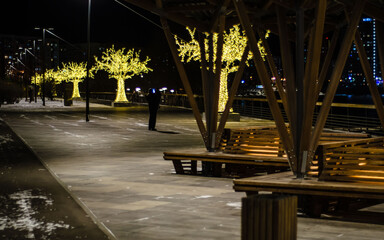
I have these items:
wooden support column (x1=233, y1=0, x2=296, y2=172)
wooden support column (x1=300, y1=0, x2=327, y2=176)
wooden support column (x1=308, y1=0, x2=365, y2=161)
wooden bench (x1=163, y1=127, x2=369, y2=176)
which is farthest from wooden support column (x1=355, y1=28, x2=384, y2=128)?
wooden support column (x1=300, y1=0, x2=327, y2=176)

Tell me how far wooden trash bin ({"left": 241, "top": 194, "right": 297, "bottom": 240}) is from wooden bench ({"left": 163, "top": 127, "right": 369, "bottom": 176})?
732cm

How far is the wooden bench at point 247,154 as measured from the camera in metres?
12.9

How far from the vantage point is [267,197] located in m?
5.21

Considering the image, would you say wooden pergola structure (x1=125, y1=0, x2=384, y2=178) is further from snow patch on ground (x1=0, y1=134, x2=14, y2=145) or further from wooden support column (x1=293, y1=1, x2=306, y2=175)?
snow patch on ground (x1=0, y1=134, x2=14, y2=145)

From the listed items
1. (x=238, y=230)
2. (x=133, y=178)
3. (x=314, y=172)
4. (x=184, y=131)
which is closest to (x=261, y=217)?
(x=238, y=230)

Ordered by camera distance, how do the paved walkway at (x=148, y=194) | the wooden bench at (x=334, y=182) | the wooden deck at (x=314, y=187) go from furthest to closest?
the wooden bench at (x=334, y=182)
the wooden deck at (x=314, y=187)
the paved walkway at (x=148, y=194)

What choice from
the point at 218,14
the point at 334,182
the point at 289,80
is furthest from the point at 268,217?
the point at 218,14

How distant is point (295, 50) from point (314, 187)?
2328 millimetres

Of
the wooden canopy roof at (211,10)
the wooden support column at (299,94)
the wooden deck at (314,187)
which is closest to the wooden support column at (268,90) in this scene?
the wooden support column at (299,94)

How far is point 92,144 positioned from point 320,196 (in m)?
13.1

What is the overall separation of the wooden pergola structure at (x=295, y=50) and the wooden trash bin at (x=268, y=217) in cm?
512

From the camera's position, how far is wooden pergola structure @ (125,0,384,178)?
10.4 m

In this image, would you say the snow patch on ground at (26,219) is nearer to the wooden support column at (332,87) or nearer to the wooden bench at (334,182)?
the wooden bench at (334,182)

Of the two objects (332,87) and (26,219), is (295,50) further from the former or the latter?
(26,219)
